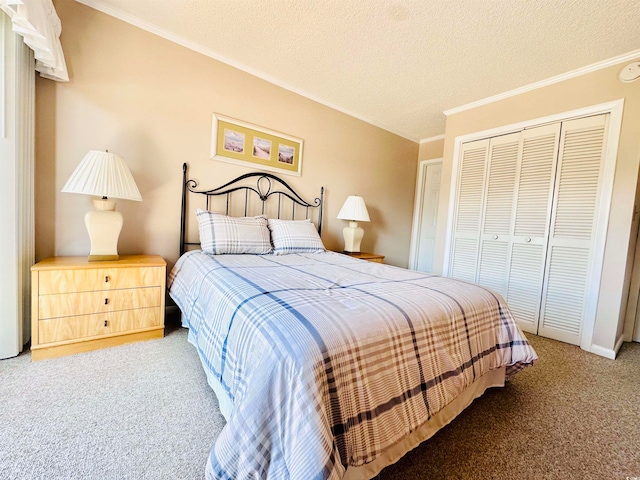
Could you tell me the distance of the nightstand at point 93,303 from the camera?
1.61 metres

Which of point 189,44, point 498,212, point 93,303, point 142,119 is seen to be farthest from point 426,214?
point 93,303

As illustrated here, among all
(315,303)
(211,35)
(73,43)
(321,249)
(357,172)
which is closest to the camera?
(315,303)

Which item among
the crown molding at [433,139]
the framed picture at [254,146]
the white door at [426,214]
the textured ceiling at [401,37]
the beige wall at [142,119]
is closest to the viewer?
the textured ceiling at [401,37]

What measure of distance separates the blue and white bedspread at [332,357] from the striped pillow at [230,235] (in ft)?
2.23

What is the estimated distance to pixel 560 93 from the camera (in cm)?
→ 245

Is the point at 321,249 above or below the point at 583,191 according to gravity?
below

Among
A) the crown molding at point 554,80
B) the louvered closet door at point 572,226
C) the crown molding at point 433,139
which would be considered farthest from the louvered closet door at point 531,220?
the crown molding at point 433,139

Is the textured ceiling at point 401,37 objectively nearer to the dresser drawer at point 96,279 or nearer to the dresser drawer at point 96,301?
the dresser drawer at point 96,279

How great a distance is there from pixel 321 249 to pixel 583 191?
235cm

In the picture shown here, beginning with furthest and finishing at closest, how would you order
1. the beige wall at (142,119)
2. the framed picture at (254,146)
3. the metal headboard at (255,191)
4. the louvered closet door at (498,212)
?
the louvered closet door at (498,212) → the framed picture at (254,146) → the metal headboard at (255,191) → the beige wall at (142,119)

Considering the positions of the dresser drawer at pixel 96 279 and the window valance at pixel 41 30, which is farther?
the dresser drawer at pixel 96 279

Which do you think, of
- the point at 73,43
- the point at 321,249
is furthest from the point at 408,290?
the point at 73,43

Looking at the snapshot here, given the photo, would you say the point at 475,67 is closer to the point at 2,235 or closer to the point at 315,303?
the point at 315,303

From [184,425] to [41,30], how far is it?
2.19 m
